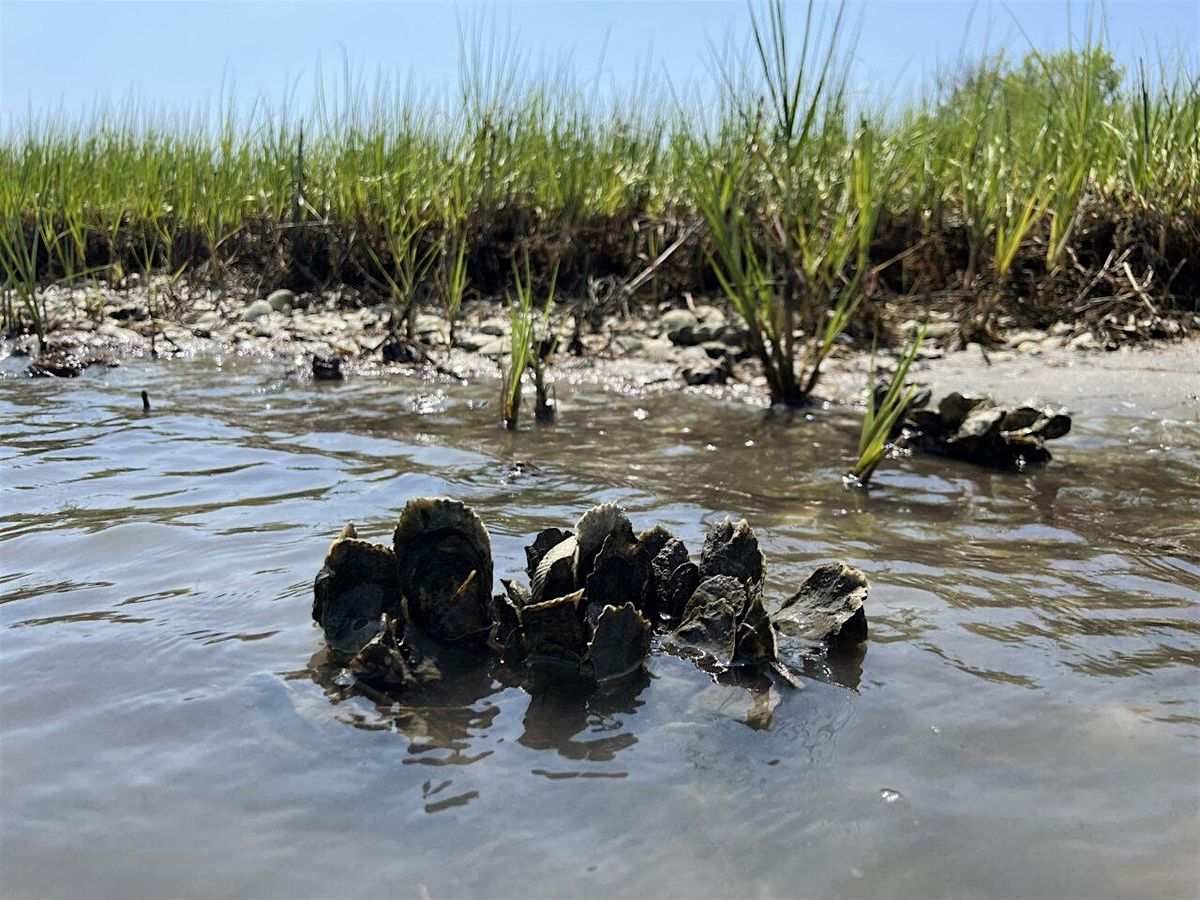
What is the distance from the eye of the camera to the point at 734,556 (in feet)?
8.01

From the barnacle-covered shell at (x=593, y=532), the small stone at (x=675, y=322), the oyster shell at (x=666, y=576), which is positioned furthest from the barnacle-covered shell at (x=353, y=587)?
the small stone at (x=675, y=322)

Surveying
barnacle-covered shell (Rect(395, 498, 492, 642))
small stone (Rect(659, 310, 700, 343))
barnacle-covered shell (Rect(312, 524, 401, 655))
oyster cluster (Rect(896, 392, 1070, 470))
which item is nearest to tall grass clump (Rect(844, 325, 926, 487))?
oyster cluster (Rect(896, 392, 1070, 470))

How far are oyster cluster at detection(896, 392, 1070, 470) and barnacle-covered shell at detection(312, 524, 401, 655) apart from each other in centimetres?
290

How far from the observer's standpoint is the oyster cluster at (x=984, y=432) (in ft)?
14.3

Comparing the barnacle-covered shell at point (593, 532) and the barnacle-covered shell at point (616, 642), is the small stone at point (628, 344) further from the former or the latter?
the barnacle-covered shell at point (616, 642)

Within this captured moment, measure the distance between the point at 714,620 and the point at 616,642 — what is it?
24 cm

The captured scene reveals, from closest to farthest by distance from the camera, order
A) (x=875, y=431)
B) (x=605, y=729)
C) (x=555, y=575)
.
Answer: (x=605, y=729) < (x=555, y=575) < (x=875, y=431)

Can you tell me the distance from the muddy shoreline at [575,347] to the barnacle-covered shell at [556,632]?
3263mm

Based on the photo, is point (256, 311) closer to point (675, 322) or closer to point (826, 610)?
point (675, 322)

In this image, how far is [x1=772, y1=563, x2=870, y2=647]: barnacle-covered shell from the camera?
2.28m

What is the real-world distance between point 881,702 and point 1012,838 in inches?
18.4

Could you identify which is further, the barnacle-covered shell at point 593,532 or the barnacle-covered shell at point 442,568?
the barnacle-covered shell at point 593,532

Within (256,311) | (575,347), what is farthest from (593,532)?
(256,311)

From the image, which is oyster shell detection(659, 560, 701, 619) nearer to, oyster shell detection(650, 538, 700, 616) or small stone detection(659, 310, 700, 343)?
oyster shell detection(650, 538, 700, 616)
